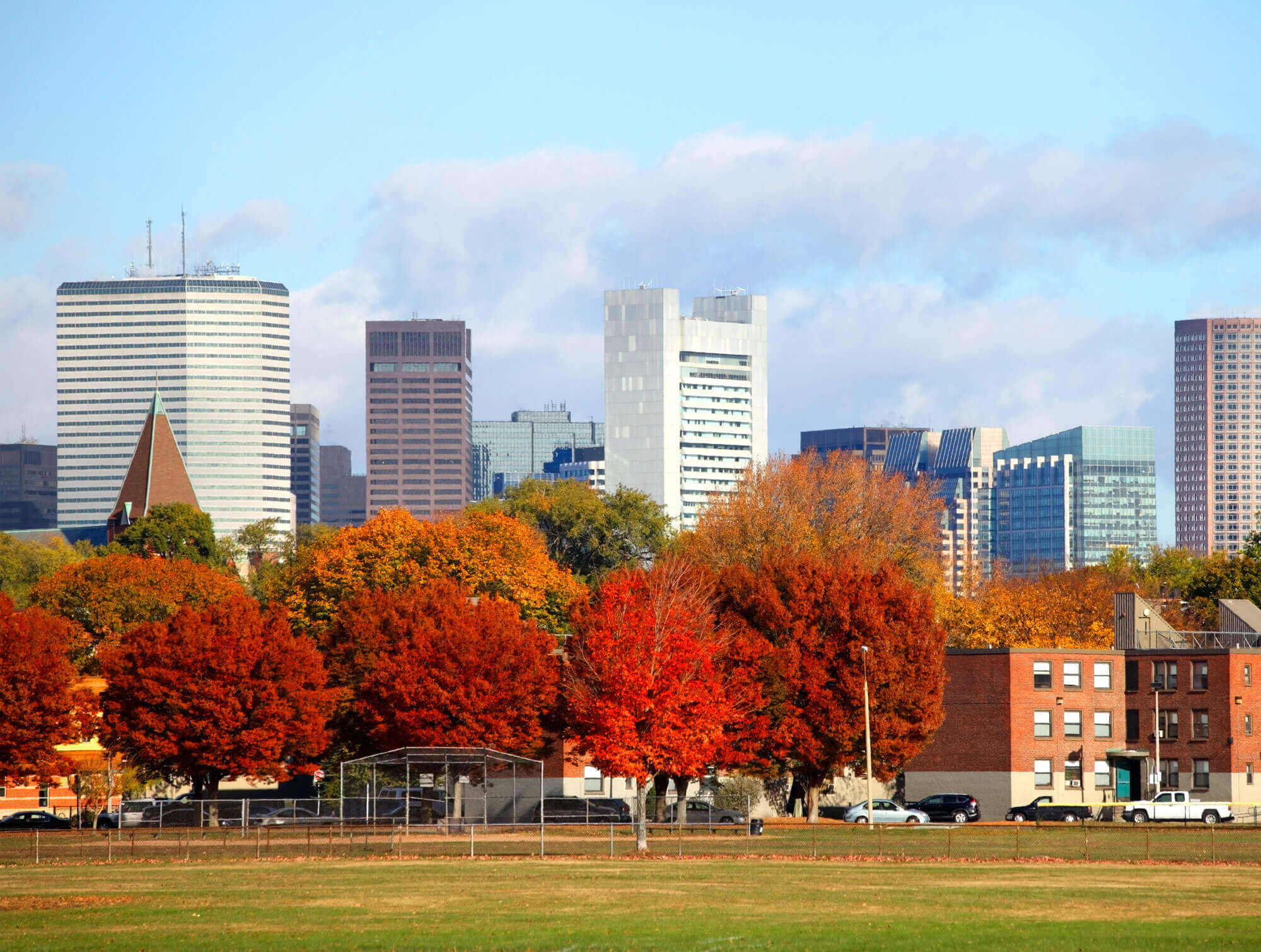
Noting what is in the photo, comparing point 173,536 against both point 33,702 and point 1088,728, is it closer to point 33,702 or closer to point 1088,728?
point 33,702

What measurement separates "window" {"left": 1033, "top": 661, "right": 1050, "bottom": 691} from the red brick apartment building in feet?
0.16

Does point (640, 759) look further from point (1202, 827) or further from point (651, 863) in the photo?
point (1202, 827)

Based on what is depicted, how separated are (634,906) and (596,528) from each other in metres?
99.4

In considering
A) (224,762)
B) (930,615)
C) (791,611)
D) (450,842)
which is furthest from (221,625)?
(930,615)

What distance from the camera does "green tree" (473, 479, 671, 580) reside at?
451ft

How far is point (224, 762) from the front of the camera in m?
80.7

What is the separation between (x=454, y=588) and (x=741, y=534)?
23.6m

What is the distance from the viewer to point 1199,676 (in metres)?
94.6

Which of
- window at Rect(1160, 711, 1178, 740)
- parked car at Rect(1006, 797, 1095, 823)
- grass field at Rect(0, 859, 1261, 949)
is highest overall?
grass field at Rect(0, 859, 1261, 949)

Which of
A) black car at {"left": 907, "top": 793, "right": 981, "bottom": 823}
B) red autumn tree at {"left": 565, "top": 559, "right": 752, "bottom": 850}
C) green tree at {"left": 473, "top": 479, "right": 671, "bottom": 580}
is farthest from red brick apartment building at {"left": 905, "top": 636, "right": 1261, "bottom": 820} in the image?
green tree at {"left": 473, "top": 479, "right": 671, "bottom": 580}

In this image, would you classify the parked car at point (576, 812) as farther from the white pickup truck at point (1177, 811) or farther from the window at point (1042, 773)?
the window at point (1042, 773)

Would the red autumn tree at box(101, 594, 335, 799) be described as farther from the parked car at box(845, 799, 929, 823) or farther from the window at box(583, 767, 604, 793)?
the parked car at box(845, 799, 929, 823)

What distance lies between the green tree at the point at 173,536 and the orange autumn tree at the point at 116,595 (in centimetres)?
3266

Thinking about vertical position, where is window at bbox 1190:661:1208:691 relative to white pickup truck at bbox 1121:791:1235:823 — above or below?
above
